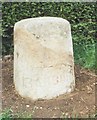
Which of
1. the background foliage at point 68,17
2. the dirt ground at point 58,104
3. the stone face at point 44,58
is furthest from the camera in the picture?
the background foliage at point 68,17

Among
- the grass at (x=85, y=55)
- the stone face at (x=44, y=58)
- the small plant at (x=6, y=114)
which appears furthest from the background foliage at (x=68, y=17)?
the small plant at (x=6, y=114)

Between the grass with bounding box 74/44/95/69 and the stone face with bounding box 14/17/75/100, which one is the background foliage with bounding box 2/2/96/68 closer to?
the grass with bounding box 74/44/95/69

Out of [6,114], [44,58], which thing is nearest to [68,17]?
[44,58]

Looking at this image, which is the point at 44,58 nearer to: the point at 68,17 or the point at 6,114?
the point at 6,114

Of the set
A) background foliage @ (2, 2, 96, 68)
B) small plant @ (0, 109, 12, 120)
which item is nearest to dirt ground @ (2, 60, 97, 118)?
small plant @ (0, 109, 12, 120)

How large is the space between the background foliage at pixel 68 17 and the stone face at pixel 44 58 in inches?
61.7

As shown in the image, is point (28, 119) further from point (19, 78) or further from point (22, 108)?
point (19, 78)

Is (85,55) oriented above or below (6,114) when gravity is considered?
below

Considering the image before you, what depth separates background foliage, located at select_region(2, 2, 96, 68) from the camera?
7762 millimetres

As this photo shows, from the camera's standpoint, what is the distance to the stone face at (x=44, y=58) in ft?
18.6

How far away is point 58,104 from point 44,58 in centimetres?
60

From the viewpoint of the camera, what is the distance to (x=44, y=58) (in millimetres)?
5664

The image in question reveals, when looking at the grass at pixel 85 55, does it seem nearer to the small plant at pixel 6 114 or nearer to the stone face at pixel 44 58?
the stone face at pixel 44 58

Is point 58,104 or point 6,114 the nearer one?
point 6,114
